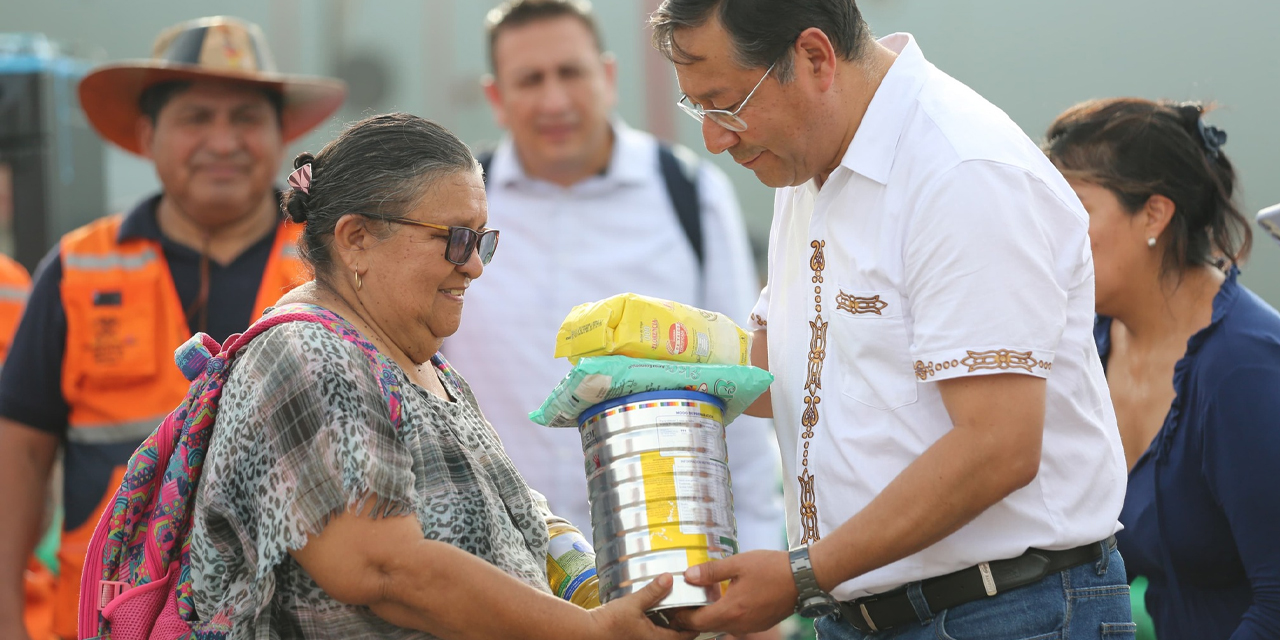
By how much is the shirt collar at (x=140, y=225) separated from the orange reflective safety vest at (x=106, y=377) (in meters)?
0.14

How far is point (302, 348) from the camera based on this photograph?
2307 mm

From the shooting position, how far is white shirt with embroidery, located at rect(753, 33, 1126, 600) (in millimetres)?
2248

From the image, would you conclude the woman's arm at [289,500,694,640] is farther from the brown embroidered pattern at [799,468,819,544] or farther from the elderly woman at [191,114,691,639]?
the brown embroidered pattern at [799,468,819,544]

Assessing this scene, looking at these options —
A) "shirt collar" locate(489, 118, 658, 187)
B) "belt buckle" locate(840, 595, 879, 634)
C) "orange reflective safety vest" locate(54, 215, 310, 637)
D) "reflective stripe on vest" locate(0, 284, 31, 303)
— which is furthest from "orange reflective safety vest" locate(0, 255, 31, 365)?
"belt buckle" locate(840, 595, 879, 634)

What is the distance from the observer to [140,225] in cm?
417

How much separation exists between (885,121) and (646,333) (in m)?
0.65

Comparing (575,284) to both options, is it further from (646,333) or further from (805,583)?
(805,583)

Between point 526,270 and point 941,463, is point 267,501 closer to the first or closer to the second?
point 941,463

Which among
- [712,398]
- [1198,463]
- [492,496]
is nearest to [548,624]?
[492,496]

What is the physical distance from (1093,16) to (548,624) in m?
5.62

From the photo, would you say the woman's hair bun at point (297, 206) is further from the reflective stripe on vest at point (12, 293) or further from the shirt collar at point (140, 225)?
the reflective stripe on vest at point (12, 293)

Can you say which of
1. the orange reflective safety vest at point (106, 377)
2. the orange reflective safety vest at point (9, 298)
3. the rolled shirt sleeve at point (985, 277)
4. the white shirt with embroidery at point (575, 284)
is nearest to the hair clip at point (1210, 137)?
the rolled shirt sleeve at point (985, 277)

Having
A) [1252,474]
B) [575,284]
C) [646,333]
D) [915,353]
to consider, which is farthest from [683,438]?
[575,284]

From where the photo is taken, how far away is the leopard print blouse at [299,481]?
225 cm
